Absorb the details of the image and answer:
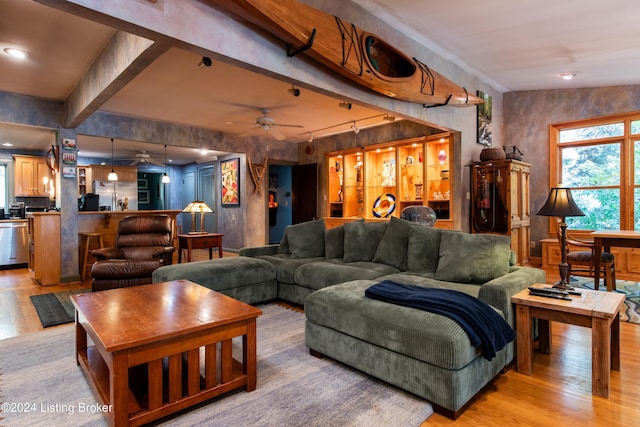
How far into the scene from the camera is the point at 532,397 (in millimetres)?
2037

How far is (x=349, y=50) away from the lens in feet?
10.4

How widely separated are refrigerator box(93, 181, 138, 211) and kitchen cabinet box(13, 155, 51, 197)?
1.36 meters

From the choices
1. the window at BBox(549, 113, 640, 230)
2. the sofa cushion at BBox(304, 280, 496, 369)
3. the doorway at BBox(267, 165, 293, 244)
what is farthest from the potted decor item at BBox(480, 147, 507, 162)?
Result: the doorway at BBox(267, 165, 293, 244)

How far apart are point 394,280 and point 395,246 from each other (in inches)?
27.4

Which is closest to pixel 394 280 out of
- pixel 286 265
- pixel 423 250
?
pixel 423 250

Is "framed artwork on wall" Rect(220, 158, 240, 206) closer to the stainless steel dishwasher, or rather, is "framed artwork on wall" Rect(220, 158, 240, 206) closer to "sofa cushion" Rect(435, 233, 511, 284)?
the stainless steel dishwasher

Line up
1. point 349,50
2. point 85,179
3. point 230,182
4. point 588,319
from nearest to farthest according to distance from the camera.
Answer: point 588,319, point 349,50, point 230,182, point 85,179

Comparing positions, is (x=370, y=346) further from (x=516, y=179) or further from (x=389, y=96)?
(x=516, y=179)

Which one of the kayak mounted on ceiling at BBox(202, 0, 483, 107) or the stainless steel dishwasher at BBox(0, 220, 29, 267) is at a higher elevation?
the kayak mounted on ceiling at BBox(202, 0, 483, 107)

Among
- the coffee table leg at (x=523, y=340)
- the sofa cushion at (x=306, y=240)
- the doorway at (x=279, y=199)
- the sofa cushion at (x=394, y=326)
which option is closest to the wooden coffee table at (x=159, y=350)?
the sofa cushion at (x=394, y=326)

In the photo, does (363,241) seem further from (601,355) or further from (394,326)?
(601,355)

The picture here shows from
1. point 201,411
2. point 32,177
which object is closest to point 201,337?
point 201,411

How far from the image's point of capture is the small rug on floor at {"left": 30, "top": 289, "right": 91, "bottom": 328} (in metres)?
3.46

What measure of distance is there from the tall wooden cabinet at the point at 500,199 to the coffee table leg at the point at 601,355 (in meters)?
3.65
